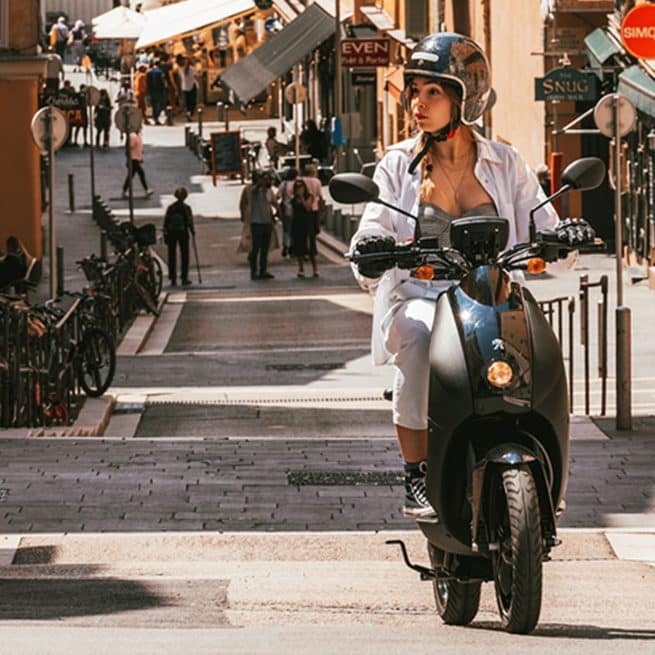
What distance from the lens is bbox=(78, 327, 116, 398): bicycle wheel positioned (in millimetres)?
19609

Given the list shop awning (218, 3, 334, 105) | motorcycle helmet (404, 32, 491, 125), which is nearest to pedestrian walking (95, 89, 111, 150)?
shop awning (218, 3, 334, 105)

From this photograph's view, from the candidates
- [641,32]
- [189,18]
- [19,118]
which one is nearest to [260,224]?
[19,118]

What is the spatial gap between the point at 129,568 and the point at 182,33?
54.6m

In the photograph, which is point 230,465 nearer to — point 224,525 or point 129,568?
point 224,525

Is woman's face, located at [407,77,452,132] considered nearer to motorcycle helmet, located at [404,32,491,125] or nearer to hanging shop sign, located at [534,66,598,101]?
motorcycle helmet, located at [404,32,491,125]

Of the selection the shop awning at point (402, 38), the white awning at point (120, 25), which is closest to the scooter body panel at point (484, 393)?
the shop awning at point (402, 38)

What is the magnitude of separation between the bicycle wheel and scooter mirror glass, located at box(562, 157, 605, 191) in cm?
1236

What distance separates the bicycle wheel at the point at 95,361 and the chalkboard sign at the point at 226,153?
31580mm

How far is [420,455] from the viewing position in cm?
741

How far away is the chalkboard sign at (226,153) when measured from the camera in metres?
51.8

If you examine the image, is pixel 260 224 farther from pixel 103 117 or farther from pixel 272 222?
pixel 103 117

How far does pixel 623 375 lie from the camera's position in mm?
14875

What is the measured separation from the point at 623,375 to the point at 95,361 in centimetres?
639

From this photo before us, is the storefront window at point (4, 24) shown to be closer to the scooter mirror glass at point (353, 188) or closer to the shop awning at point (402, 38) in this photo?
the shop awning at point (402, 38)
